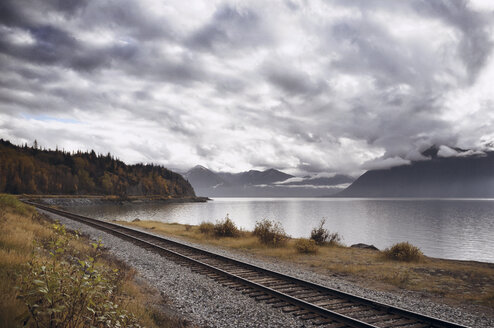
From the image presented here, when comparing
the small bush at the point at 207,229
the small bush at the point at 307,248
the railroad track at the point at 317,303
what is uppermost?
the railroad track at the point at 317,303

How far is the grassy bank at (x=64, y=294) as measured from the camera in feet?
12.1

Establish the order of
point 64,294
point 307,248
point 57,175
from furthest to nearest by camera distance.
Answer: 1. point 57,175
2. point 307,248
3. point 64,294

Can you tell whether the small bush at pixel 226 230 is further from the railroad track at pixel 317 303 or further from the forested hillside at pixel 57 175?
the forested hillside at pixel 57 175

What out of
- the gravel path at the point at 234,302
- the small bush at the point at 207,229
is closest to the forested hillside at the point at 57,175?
the small bush at the point at 207,229

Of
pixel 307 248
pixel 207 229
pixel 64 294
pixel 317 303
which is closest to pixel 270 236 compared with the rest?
pixel 307 248

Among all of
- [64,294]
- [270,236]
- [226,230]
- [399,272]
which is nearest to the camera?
[64,294]

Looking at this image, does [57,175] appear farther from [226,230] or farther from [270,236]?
[270,236]

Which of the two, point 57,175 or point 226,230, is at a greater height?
point 57,175

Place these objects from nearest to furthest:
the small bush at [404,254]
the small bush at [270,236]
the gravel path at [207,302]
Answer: the gravel path at [207,302]
the small bush at [404,254]
the small bush at [270,236]

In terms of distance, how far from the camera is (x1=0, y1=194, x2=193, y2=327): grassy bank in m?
3.69

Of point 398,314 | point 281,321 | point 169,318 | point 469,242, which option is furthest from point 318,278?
point 469,242

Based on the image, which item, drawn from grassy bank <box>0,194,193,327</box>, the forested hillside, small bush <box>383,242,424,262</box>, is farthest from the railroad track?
the forested hillside

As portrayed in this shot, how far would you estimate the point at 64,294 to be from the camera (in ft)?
12.2

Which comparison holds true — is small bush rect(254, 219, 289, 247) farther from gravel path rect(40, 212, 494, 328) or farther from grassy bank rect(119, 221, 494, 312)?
gravel path rect(40, 212, 494, 328)
